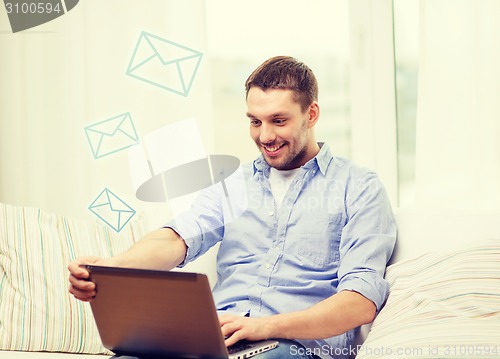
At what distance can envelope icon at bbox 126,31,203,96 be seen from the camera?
8.61 feet

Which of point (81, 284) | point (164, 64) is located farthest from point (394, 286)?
point (164, 64)

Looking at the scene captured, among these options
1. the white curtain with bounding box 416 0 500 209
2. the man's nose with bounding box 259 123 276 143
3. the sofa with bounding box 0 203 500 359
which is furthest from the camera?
the white curtain with bounding box 416 0 500 209

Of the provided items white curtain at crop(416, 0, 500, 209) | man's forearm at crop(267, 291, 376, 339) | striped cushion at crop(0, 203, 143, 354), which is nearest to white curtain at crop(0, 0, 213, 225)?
striped cushion at crop(0, 203, 143, 354)

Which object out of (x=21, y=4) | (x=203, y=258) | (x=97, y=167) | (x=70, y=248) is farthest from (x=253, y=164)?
(x=21, y=4)

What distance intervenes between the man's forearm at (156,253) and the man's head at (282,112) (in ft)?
1.04

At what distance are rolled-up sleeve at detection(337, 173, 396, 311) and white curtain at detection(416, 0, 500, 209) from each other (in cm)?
51

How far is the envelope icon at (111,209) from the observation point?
270 cm

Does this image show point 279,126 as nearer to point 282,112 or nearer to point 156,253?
point 282,112

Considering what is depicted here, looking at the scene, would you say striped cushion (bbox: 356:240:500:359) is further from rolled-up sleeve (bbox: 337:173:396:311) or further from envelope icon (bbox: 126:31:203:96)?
envelope icon (bbox: 126:31:203:96)

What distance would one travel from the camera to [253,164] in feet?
6.70

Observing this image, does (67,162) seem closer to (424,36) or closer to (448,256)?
(424,36)

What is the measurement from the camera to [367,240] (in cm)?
177

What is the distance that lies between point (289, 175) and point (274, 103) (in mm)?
194

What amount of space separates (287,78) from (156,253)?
0.55 metres
